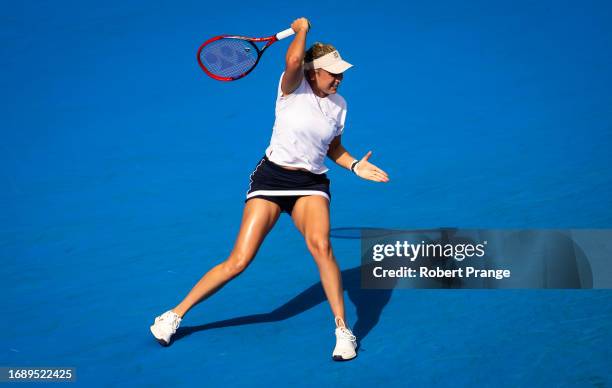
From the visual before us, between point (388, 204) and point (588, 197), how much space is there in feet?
5.91

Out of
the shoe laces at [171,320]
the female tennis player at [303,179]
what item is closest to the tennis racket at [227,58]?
the female tennis player at [303,179]

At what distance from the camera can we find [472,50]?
11.6 m

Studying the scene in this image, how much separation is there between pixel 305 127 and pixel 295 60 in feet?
1.52

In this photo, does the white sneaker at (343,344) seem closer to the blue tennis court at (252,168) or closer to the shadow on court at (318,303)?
the blue tennis court at (252,168)

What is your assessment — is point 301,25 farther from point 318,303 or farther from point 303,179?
point 318,303

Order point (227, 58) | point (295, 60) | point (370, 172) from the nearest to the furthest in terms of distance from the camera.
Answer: point (295, 60) → point (370, 172) → point (227, 58)

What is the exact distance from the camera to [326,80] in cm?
535

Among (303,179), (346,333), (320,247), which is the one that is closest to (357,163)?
(303,179)

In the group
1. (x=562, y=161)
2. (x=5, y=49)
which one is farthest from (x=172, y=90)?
(x=562, y=161)

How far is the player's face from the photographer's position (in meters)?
5.33

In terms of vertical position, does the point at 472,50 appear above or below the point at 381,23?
below

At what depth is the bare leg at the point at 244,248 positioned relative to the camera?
17.7ft

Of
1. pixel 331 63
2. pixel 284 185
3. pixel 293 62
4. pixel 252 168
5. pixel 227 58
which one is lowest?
pixel 284 185

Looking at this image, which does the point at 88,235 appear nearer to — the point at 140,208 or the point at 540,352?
the point at 140,208
